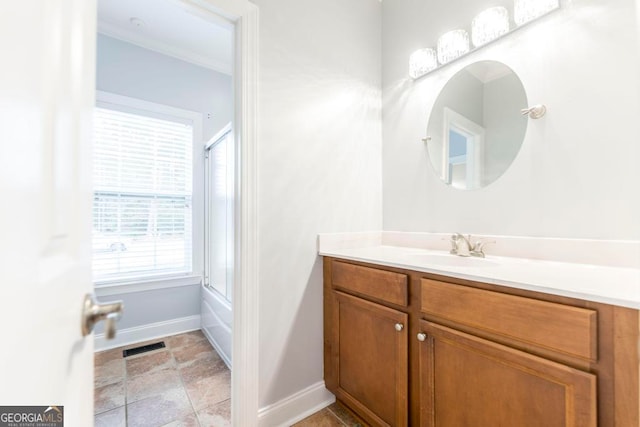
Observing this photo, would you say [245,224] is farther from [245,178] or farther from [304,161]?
[304,161]

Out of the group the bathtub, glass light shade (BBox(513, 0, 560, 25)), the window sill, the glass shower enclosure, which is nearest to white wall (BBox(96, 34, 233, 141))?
the glass shower enclosure

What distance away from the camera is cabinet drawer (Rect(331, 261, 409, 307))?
1128mm

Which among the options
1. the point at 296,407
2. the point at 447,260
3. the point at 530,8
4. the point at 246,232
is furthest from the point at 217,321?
the point at 530,8

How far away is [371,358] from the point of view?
1256mm

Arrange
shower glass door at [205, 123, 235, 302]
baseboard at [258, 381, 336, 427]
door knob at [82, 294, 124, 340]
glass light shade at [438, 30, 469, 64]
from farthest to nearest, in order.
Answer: shower glass door at [205, 123, 235, 302] → glass light shade at [438, 30, 469, 64] → baseboard at [258, 381, 336, 427] → door knob at [82, 294, 124, 340]

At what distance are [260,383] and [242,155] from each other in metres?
1.13

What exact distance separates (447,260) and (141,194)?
2511mm

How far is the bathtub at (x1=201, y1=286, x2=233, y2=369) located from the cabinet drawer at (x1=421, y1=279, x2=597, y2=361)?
1.45m

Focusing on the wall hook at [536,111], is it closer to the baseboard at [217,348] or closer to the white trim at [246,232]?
the white trim at [246,232]

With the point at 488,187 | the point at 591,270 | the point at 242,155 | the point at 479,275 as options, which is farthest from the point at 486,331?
the point at 242,155

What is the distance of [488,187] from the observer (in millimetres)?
1376

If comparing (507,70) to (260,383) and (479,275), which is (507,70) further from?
(260,383)

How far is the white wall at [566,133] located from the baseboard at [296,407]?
114cm

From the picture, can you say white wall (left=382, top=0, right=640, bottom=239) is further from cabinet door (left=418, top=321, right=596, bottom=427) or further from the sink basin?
cabinet door (left=418, top=321, right=596, bottom=427)
